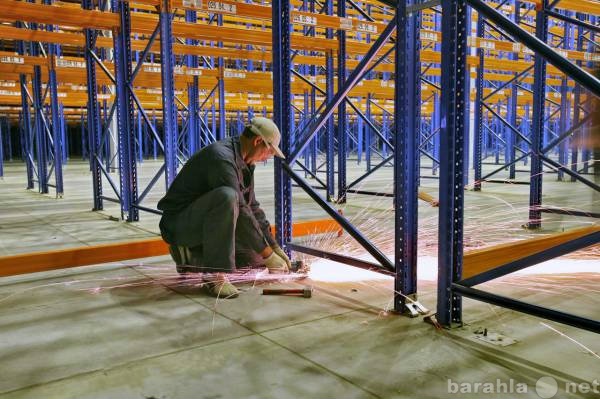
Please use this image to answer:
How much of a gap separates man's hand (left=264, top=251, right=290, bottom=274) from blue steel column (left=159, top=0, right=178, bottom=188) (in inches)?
108

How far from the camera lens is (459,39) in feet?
10.00

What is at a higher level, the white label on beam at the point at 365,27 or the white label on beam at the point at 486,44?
the white label on beam at the point at 365,27

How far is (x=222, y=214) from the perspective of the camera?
3770mm

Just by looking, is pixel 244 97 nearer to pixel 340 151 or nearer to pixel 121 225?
pixel 340 151

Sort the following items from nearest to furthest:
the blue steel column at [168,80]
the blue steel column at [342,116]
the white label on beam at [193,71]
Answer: the blue steel column at [168,80]
the blue steel column at [342,116]
the white label on beam at [193,71]

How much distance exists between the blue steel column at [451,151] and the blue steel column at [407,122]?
0.84ft

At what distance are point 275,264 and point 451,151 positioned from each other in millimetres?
1704

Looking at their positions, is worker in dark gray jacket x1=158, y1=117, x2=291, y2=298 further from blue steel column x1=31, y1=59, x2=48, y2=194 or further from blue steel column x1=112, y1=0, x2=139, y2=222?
blue steel column x1=31, y1=59, x2=48, y2=194

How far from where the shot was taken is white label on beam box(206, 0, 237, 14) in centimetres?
634

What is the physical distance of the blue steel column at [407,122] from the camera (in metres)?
3.31

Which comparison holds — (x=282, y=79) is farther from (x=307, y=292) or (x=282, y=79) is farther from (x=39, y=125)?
(x=39, y=125)

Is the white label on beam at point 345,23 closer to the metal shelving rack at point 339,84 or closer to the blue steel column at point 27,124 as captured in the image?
the metal shelving rack at point 339,84

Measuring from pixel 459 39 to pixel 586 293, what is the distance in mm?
2009

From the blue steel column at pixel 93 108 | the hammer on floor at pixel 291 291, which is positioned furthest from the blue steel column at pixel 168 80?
the hammer on floor at pixel 291 291
